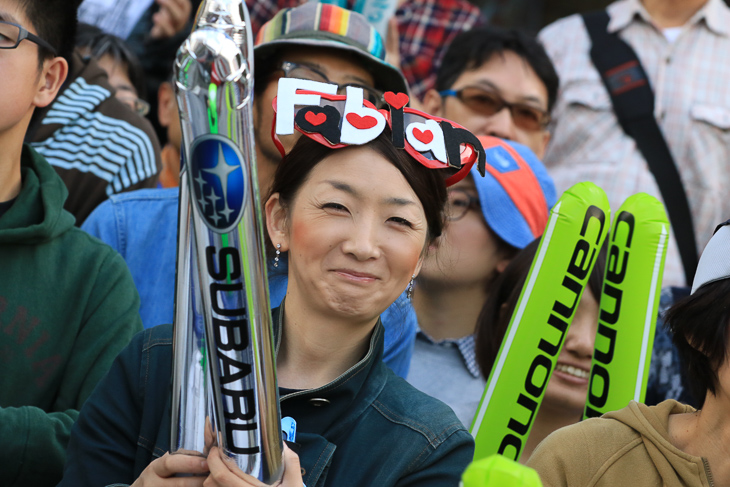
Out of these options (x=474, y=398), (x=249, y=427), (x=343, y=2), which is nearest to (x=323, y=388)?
(x=249, y=427)

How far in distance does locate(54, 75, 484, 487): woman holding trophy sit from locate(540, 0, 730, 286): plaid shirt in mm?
2221

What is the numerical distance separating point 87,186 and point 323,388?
1675 millimetres

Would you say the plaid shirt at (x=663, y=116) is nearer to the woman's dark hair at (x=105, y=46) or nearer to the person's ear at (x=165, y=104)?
the person's ear at (x=165, y=104)

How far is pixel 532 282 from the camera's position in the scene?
86.0 inches

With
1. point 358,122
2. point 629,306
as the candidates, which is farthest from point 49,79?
point 629,306

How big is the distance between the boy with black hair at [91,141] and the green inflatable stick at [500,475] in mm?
2363

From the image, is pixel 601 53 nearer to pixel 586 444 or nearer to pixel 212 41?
pixel 586 444

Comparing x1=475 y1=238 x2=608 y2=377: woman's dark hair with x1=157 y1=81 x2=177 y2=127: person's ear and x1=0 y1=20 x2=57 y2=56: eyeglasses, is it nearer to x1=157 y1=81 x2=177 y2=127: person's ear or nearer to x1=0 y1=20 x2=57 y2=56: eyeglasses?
x1=0 y1=20 x2=57 y2=56: eyeglasses

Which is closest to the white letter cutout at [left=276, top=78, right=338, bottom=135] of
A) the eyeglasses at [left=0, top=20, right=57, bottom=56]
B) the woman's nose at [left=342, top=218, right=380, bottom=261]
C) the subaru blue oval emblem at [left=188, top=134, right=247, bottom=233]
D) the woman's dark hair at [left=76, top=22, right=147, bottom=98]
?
the woman's nose at [left=342, top=218, right=380, bottom=261]

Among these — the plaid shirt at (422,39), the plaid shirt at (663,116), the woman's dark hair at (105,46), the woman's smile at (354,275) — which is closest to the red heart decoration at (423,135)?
the woman's smile at (354,275)

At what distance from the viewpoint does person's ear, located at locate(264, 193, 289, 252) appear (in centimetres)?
199

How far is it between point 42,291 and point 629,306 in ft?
4.76

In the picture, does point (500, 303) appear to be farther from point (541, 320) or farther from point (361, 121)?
point (361, 121)

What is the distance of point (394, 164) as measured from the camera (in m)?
1.87
